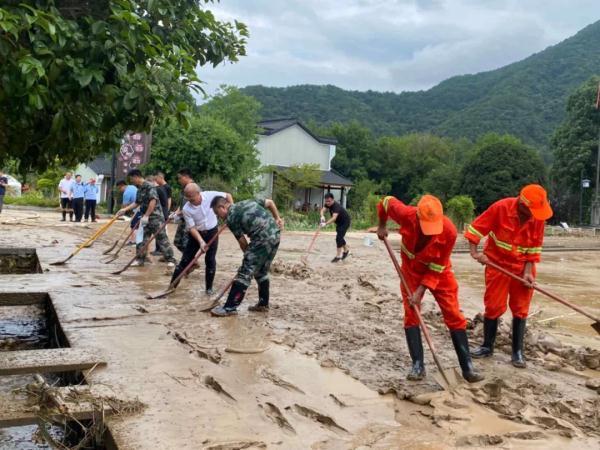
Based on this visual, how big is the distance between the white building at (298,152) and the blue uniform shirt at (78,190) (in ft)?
55.6

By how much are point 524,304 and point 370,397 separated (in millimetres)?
1933

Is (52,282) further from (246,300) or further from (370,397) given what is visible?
(370,397)

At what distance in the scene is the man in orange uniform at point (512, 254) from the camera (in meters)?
5.18

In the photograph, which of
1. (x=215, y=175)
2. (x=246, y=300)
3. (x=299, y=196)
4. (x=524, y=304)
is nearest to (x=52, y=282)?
(x=246, y=300)

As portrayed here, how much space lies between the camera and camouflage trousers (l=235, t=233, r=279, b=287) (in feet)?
20.6

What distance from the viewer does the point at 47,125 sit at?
4.23 meters

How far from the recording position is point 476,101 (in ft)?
235

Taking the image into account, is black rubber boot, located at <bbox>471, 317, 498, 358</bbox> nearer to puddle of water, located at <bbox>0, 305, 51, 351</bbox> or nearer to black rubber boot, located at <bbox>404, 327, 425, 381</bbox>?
black rubber boot, located at <bbox>404, 327, 425, 381</bbox>

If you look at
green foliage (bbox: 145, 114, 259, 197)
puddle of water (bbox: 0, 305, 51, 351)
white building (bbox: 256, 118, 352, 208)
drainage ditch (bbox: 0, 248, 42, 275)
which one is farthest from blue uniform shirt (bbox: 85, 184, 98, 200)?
white building (bbox: 256, 118, 352, 208)

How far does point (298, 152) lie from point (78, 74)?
1359 inches

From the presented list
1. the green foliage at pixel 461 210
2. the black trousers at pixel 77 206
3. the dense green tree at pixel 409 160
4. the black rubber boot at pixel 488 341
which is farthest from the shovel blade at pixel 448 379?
the dense green tree at pixel 409 160

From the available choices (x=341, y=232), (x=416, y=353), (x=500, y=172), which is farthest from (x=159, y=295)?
(x=500, y=172)

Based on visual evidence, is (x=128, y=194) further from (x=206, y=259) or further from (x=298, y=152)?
(x=298, y=152)

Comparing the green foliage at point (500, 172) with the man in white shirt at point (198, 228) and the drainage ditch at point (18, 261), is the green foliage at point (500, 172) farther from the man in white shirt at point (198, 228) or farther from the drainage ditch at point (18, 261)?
the man in white shirt at point (198, 228)
